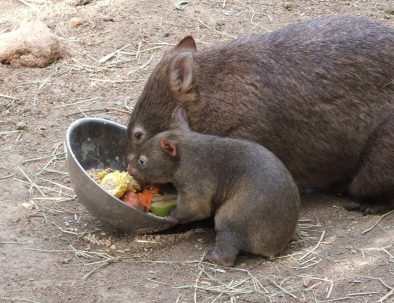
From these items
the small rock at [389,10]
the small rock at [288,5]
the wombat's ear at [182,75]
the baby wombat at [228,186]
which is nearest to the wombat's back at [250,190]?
the baby wombat at [228,186]

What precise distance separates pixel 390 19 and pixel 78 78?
134 inches

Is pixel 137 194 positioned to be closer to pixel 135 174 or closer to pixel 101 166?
pixel 135 174

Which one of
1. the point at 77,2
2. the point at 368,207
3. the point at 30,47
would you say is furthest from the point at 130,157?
the point at 77,2

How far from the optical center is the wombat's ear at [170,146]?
245 inches

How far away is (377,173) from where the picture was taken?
6863mm

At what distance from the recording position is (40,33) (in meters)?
8.85

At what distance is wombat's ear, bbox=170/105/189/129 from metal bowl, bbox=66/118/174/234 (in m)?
0.55

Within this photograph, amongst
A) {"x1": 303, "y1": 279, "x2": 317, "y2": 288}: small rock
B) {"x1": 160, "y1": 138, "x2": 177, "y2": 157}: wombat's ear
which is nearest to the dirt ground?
{"x1": 303, "y1": 279, "x2": 317, "y2": 288}: small rock

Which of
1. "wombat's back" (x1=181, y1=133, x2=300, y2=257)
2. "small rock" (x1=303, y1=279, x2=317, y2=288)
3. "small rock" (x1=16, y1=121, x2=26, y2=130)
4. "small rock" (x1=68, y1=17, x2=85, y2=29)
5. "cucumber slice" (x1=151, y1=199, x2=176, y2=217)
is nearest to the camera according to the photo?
"small rock" (x1=303, y1=279, x2=317, y2=288)

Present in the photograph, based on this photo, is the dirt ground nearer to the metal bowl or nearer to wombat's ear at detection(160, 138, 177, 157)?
the metal bowl

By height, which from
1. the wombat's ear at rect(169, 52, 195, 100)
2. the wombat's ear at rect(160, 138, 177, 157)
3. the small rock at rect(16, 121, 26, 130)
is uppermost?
the wombat's ear at rect(169, 52, 195, 100)

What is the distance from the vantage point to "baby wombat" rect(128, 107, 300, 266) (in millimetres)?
5977

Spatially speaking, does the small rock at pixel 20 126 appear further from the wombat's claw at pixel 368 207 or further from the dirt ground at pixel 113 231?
the wombat's claw at pixel 368 207

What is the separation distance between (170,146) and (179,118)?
1.22 ft
